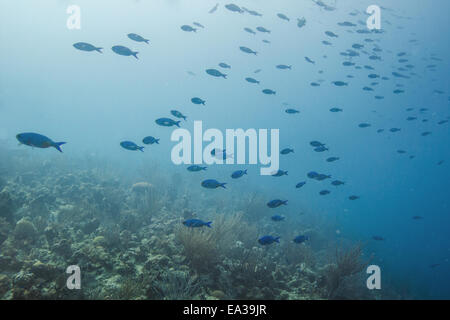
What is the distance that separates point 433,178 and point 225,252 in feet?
695

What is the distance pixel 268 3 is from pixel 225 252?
51477 millimetres

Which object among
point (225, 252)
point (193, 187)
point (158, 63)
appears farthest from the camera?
point (158, 63)

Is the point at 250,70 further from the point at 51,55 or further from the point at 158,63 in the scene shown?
the point at 51,55

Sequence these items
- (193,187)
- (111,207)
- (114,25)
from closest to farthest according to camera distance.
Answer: (111,207) → (193,187) → (114,25)

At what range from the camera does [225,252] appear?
291 inches

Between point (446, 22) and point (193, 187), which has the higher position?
point (446, 22)

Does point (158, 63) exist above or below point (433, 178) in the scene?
above

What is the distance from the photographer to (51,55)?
6654 inches

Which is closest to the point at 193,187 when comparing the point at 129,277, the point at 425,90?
the point at 129,277

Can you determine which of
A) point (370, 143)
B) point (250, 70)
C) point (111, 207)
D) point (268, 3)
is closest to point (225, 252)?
point (111, 207)
